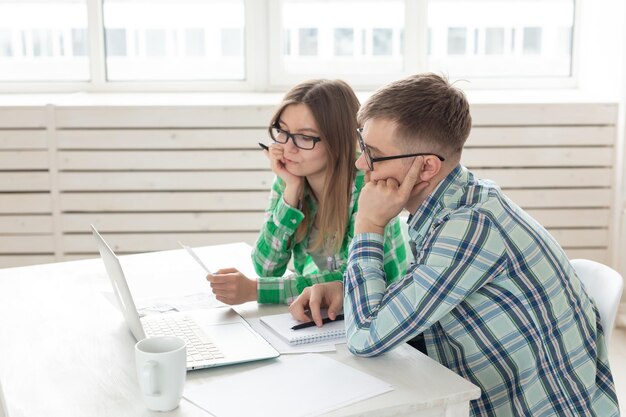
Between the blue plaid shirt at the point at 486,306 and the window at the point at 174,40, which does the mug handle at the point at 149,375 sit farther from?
the window at the point at 174,40

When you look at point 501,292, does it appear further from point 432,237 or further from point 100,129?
point 100,129

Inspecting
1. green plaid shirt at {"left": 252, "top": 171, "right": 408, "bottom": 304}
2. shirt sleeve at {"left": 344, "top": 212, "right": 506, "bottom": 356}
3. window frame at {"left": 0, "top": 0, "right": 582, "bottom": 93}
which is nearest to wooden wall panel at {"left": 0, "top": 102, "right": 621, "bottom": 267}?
window frame at {"left": 0, "top": 0, "right": 582, "bottom": 93}

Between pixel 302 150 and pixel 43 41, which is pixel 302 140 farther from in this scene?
pixel 43 41

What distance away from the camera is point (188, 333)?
1564 mm

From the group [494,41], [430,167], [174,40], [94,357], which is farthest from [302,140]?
[494,41]

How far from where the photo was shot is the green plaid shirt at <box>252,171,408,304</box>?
1.80m

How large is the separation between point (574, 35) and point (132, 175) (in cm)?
224

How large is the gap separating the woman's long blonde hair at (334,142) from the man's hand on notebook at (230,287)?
305 millimetres

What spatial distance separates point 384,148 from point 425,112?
0.10 metres

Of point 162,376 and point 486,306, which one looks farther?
point 486,306

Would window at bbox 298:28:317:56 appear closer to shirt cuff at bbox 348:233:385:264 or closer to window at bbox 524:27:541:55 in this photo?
window at bbox 524:27:541:55

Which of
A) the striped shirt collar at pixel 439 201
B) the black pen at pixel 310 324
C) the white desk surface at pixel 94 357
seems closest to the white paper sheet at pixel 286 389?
Result: the white desk surface at pixel 94 357

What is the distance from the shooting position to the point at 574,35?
13.2 ft

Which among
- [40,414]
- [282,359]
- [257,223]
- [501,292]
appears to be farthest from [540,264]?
[257,223]
